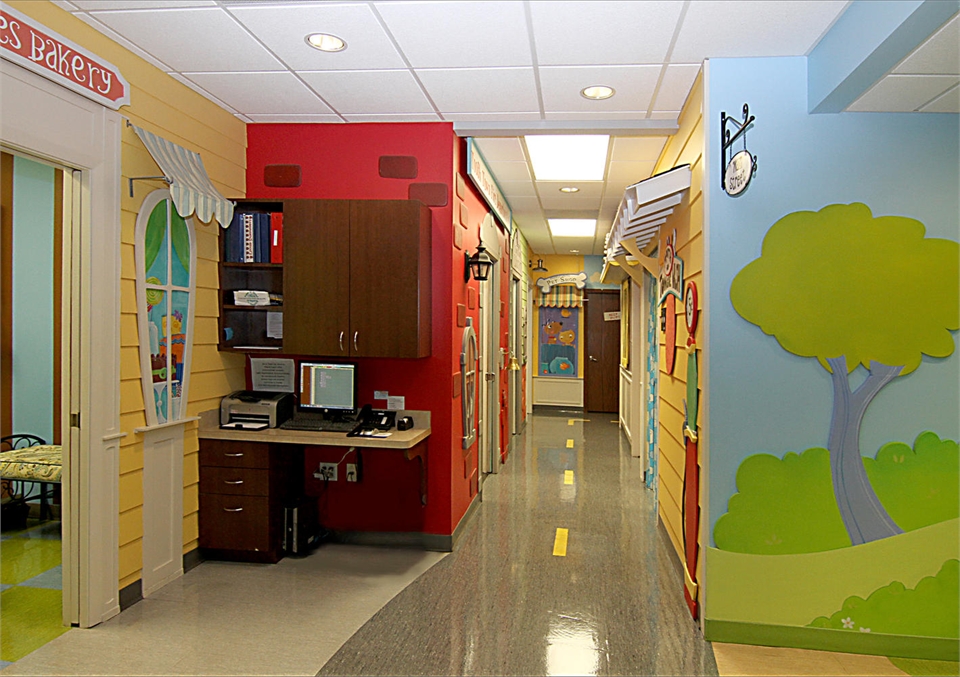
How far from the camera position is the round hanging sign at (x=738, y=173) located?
2957 millimetres

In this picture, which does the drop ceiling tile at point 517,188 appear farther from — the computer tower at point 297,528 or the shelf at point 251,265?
the computer tower at point 297,528

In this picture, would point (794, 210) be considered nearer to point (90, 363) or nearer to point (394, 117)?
point (394, 117)

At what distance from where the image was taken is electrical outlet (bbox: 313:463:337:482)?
4254 mm

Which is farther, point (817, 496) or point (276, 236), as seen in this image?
point (276, 236)

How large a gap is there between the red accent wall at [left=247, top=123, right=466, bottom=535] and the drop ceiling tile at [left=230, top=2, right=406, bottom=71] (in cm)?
94

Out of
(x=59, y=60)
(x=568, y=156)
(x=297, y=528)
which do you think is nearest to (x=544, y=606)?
(x=297, y=528)

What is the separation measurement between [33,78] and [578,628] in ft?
11.0

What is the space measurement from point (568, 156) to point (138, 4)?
3.15 m

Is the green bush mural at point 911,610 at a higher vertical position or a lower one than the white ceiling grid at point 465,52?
lower

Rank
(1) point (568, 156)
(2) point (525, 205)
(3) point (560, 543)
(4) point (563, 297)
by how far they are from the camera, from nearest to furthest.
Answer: (3) point (560, 543), (1) point (568, 156), (2) point (525, 205), (4) point (563, 297)

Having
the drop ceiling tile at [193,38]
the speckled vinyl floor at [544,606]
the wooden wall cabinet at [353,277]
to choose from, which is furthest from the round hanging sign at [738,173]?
the drop ceiling tile at [193,38]

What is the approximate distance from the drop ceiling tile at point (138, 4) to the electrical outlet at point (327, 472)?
2673 millimetres

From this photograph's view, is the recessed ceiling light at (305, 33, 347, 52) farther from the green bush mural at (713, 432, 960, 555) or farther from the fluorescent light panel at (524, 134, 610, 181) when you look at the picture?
the green bush mural at (713, 432, 960, 555)

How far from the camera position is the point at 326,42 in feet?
10.00
